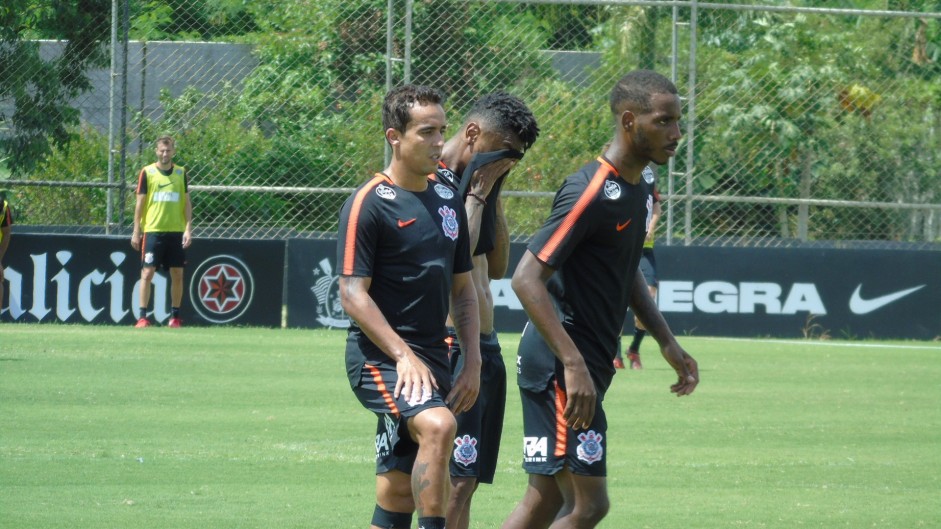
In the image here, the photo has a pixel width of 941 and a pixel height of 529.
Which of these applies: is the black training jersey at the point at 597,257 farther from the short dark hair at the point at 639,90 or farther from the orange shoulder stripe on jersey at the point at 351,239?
the orange shoulder stripe on jersey at the point at 351,239

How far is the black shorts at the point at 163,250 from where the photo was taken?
55.7 ft

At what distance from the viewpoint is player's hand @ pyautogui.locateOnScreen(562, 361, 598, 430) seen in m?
5.38

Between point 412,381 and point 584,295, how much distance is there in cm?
80

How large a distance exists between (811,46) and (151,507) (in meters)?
20.6

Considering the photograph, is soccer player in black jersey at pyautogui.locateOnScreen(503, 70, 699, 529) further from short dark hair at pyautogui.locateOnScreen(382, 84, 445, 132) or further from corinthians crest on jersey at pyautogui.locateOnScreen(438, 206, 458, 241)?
short dark hair at pyautogui.locateOnScreen(382, 84, 445, 132)

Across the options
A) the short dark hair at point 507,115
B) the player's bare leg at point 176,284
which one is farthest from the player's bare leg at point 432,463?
the player's bare leg at point 176,284

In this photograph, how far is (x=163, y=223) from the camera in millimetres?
17109

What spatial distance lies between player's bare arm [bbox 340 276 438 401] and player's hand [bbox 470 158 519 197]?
957 millimetres

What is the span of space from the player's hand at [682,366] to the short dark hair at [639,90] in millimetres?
1053

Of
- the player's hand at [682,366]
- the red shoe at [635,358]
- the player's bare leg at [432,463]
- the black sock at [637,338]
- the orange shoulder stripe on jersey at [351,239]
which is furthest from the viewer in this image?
the red shoe at [635,358]

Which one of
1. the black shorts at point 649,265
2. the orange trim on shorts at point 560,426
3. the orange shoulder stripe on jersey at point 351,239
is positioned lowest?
the black shorts at point 649,265

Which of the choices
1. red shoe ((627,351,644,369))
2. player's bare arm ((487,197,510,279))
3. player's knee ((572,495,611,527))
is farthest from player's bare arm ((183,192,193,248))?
player's knee ((572,495,611,527))

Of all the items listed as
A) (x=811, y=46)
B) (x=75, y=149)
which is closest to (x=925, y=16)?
(x=811, y=46)

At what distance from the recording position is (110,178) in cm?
1825
